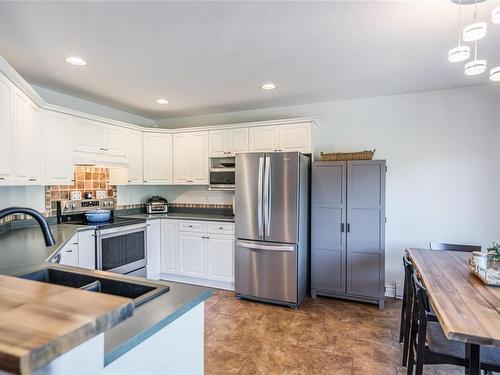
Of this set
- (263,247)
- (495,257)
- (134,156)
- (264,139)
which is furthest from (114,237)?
(495,257)

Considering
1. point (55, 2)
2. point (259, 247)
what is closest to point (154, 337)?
point (55, 2)

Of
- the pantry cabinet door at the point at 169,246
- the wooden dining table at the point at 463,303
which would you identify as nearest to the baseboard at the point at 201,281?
the pantry cabinet door at the point at 169,246

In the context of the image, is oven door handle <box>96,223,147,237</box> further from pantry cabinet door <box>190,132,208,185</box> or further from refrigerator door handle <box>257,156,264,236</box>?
refrigerator door handle <box>257,156,264,236</box>

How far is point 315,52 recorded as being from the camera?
8.36 ft

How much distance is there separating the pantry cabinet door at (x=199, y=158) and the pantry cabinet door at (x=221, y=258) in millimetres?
959

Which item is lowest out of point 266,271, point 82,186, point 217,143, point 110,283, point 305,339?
point 305,339

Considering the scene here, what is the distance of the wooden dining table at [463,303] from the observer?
4.43 ft

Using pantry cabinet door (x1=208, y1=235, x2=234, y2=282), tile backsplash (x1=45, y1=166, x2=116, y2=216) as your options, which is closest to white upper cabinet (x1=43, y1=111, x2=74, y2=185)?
tile backsplash (x1=45, y1=166, x2=116, y2=216)

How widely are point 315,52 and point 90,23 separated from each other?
172cm

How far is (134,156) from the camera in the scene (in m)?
4.40

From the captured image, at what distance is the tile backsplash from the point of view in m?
3.63

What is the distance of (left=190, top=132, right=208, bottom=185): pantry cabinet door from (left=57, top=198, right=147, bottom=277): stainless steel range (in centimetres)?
102

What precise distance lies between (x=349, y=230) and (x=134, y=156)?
3153 mm

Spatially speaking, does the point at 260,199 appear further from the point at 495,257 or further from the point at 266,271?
the point at 495,257
